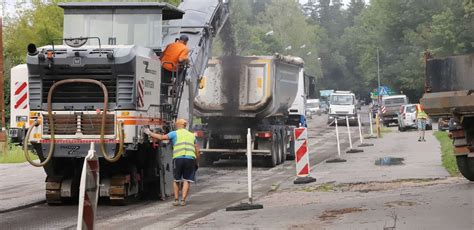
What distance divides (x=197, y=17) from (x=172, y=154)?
493 centimetres

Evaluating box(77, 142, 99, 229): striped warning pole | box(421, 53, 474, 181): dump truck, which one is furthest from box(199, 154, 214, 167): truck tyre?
box(77, 142, 99, 229): striped warning pole

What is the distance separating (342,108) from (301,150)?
42636mm

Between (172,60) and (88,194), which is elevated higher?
(172,60)

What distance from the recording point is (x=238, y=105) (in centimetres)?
2358

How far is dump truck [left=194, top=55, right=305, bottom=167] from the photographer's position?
23438 millimetres

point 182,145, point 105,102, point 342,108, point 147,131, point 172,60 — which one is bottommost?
point 182,145

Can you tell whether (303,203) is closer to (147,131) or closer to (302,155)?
(147,131)

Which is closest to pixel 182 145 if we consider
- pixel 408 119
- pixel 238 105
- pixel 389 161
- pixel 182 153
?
pixel 182 153

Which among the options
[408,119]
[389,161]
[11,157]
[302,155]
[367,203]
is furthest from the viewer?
[408,119]

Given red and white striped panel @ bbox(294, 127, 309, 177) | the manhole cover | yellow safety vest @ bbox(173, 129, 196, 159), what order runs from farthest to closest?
the manhole cover
red and white striped panel @ bbox(294, 127, 309, 177)
yellow safety vest @ bbox(173, 129, 196, 159)

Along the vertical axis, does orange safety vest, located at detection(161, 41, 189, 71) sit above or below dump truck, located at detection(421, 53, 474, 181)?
above

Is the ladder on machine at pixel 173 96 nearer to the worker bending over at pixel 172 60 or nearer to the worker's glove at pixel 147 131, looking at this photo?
the worker bending over at pixel 172 60

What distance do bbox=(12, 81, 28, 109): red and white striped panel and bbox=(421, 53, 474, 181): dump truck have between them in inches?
295

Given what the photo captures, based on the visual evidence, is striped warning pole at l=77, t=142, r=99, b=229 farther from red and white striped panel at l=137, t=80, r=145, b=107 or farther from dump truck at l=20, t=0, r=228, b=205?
red and white striped panel at l=137, t=80, r=145, b=107
